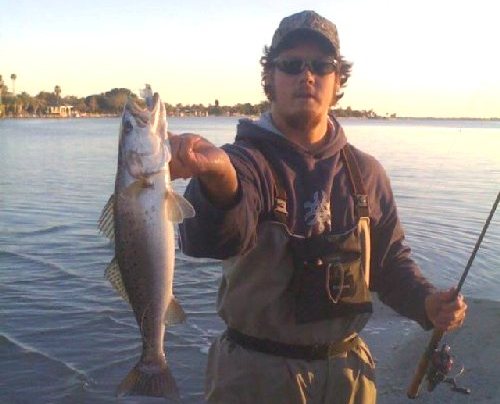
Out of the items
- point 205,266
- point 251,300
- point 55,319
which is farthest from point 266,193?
point 205,266

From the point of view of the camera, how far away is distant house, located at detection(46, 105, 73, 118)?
192500 mm

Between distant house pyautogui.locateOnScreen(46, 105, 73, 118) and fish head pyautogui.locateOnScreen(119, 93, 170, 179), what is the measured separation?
19793 centimetres

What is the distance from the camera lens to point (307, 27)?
3795 mm

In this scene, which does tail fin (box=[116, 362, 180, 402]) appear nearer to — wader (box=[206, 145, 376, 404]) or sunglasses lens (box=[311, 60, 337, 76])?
wader (box=[206, 145, 376, 404])

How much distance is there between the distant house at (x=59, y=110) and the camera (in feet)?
632

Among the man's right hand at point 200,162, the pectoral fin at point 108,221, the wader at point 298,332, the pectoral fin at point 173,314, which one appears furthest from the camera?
the wader at point 298,332

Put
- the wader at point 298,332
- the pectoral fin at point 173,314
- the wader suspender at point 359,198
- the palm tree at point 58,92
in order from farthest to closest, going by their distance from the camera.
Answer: the palm tree at point 58,92 → the wader suspender at point 359,198 → the wader at point 298,332 → the pectoral fin at point 173,314

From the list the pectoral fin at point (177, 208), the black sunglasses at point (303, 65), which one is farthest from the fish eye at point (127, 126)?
the black sunglasses at point (303, 65)

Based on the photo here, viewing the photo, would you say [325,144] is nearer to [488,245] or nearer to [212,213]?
[212,213]

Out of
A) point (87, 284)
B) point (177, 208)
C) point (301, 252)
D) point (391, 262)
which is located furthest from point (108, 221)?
point (87, 284)

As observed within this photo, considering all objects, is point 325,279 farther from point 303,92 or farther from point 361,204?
point 303,92

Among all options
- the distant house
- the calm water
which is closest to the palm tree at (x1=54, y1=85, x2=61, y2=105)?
the distant house

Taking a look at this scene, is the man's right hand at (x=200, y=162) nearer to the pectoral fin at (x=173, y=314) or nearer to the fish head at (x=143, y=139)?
the fish head at (x=143, y=139)

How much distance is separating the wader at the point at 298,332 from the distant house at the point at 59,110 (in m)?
198
